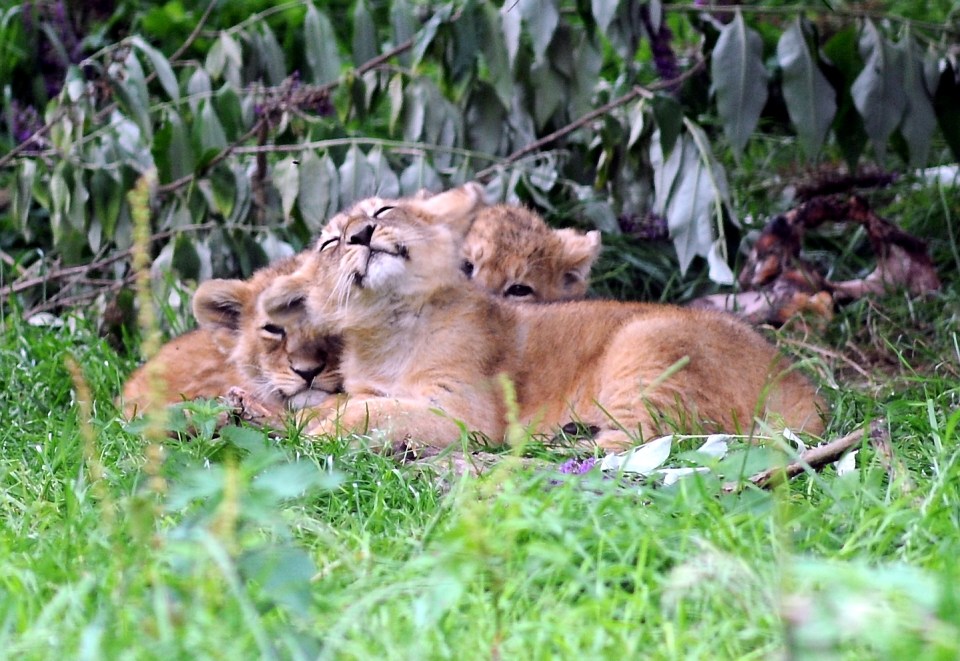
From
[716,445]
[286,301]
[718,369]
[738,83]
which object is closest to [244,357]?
[286,301]

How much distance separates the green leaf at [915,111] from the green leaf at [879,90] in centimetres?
4

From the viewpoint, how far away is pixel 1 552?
10.4 ft

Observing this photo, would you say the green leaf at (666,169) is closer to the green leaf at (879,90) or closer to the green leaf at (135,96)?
the green leaf at (879,90)

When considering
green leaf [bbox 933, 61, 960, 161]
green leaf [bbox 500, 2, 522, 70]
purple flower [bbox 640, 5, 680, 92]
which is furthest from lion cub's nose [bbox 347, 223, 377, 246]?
green leaf [bbox 933, 61, 960, 161]

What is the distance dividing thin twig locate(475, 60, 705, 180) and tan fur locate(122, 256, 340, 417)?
1.63 meters

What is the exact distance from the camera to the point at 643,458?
4059 millimetres

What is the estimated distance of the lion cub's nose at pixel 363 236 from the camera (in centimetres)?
511

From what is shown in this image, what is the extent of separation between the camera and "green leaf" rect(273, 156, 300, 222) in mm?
6325

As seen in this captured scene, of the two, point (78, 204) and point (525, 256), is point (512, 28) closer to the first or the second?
point (525, 256)

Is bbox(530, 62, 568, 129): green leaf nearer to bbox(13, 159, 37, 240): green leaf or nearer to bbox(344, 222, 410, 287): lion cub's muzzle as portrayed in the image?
bbox(344, 222, 410, 287): lion cub's muzzle

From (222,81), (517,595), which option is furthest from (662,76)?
(517,595)

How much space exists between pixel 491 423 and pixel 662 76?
281 centimetres

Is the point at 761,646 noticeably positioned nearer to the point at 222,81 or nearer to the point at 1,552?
the point at 1,552

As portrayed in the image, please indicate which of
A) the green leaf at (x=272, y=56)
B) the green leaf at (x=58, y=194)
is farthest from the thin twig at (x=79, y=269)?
the green leaf at (x=272, y=56)
